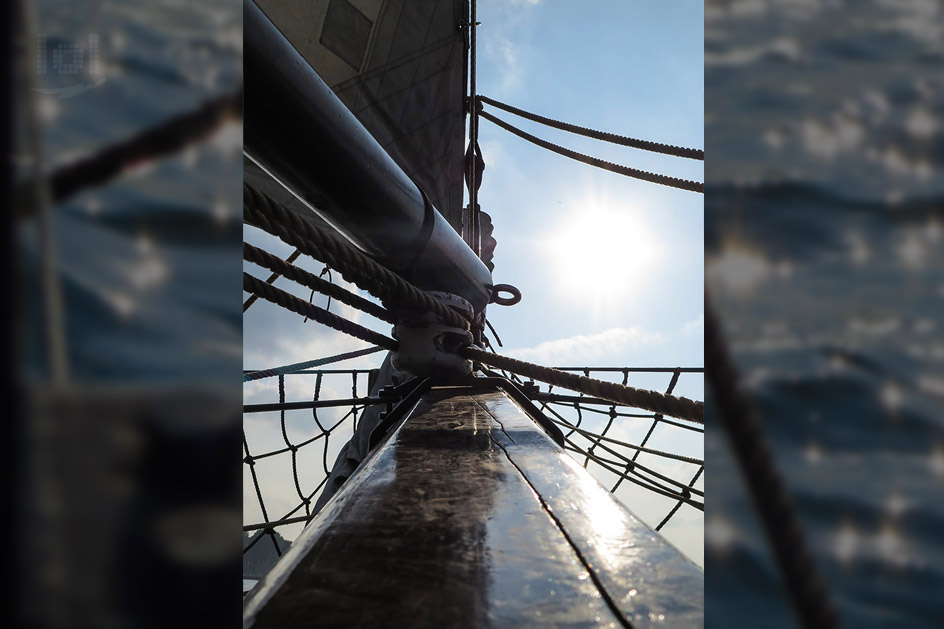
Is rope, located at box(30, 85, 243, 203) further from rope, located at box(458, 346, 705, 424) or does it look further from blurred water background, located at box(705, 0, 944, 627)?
rope, located at box(458, 346, 705, 424)

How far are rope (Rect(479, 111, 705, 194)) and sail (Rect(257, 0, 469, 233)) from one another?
57cm

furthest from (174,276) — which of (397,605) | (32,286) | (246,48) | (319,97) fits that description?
(319,97)

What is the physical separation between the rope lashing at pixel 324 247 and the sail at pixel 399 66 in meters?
2.42

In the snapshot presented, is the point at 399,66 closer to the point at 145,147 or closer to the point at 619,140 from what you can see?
the point at 619,140

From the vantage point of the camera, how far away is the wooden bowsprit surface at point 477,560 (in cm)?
36

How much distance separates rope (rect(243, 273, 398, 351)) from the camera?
3.76 feet

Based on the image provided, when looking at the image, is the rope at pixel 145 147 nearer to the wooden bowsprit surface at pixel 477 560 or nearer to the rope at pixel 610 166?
the wooden bowsprit surface at pixel 477 560

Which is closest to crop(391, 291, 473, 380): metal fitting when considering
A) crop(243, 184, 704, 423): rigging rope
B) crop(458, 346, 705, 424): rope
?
crop(243, 184, 704, 423): rigging rope

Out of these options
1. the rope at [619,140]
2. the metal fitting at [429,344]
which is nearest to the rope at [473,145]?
the rope at [619,140]

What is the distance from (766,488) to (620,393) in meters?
0.63

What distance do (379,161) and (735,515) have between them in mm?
1347

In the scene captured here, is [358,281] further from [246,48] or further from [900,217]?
[900,217]

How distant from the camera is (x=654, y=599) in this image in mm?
375

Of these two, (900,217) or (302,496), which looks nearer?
(900,217)
